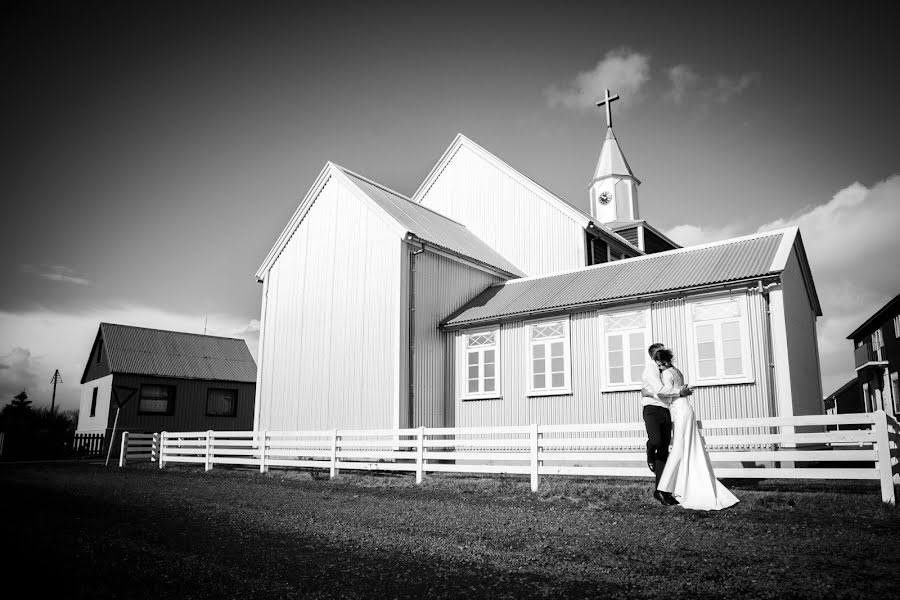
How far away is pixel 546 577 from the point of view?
5238mm

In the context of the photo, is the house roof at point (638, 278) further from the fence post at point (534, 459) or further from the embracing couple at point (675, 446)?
the embracing couple at point (675, 446)

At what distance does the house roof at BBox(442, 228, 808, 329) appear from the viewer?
14.9 meters

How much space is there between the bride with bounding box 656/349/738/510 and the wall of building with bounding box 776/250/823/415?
5.98 meters

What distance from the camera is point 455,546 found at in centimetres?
652

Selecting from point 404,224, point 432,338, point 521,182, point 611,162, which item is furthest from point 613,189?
point 432,338

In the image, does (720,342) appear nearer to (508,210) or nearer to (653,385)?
(653,385)

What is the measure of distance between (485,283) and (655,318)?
7.01 metres

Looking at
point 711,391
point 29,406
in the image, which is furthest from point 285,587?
point 29,406

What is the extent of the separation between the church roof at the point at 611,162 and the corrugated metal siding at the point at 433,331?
22986mm

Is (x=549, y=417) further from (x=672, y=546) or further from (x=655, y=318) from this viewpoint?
(x=672, y=546)

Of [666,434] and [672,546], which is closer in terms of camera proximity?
[672,546]

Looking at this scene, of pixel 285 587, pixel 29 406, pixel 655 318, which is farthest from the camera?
pixel 29 406

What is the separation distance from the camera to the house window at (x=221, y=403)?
36.3 metres

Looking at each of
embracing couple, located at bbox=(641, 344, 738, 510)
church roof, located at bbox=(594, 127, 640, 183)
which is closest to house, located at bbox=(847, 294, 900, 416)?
church roof, located at bbox=(594, 127, 640, 183)
